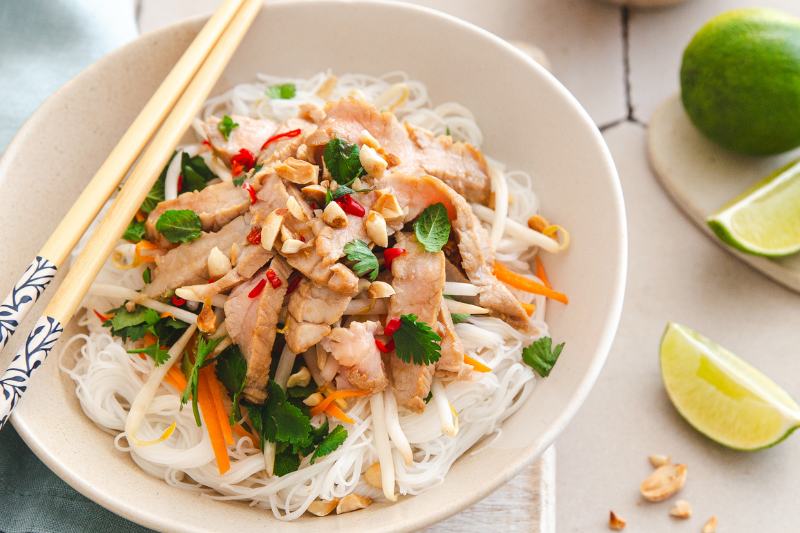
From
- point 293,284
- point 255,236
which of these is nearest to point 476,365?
point 293,284

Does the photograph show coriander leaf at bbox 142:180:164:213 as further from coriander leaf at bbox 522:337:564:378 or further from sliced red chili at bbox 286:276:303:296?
coriander leaf at bbox 522:337:564:378

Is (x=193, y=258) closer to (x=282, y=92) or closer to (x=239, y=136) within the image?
(x=239, y=136)

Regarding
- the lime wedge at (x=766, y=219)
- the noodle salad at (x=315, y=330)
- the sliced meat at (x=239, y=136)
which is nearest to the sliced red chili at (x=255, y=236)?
the noodle salad at (x=315, y=330)

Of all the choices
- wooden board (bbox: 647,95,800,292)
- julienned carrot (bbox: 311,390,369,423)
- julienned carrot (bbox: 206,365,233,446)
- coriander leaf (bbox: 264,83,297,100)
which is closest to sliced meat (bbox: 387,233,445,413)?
julienned carrot (bbox: 311,390,369,423)

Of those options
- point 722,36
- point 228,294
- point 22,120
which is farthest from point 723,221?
point 22,120

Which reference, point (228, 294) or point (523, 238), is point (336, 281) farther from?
point (523, 238)

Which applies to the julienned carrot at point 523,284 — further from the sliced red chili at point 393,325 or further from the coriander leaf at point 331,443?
the coriander leaf at point 331,443
